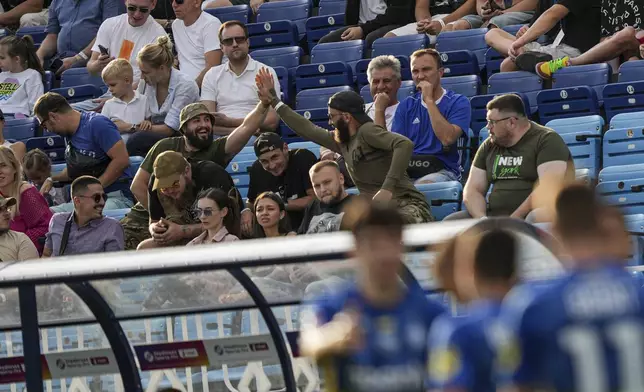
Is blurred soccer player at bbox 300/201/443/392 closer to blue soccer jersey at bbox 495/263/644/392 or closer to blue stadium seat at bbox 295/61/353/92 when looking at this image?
blue soccer jersey at bbox 495/263/644/392

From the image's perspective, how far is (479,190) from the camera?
10281 mm

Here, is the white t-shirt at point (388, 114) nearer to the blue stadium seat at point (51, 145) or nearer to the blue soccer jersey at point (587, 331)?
the blue stadium seat at point (51, 145)

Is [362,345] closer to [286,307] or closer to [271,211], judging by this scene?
[286,307]

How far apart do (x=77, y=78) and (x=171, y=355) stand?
24.8ft

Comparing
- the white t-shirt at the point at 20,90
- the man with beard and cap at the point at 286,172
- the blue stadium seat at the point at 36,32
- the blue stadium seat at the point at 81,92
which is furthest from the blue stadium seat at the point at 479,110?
the blue stadium seat at the point at 36,32

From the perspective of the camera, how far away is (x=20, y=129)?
47.7ft

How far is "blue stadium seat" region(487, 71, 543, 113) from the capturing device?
12.5 m

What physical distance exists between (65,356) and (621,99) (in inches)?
211

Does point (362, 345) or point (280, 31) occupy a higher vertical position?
point (280, 31)

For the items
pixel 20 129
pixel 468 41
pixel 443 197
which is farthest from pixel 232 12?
pixel 443 197


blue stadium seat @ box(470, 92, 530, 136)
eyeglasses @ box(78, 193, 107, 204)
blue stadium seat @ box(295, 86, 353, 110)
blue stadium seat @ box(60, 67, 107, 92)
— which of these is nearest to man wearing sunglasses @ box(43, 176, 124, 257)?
eyeglasses @ box(78, 193, 107, 204)

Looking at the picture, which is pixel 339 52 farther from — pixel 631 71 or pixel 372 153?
pixel 372 153

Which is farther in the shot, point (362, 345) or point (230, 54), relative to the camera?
point (230, 54)

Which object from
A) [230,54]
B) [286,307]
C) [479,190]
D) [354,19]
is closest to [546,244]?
[286,307]
